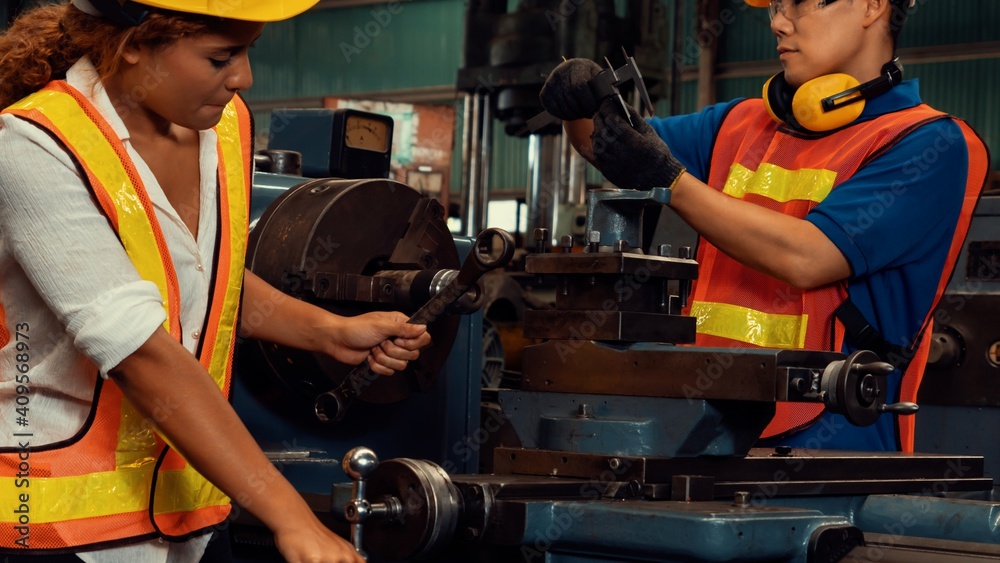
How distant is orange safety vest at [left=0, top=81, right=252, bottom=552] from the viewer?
1.01 m

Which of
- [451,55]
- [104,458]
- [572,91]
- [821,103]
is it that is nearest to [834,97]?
[821,103]

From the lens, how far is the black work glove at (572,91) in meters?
1.44

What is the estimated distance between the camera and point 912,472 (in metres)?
1.42

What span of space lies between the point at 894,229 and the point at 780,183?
19cm

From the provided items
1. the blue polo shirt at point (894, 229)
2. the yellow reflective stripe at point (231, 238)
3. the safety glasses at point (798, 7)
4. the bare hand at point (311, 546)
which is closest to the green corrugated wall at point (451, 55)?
the safety glasses at point (798, 7)

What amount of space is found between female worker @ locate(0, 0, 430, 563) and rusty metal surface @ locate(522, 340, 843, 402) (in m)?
0.35

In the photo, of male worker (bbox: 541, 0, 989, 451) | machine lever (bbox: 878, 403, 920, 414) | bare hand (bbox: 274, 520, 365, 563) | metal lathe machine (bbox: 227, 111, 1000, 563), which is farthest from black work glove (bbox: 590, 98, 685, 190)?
bare hand (bbox: 274, 520, 365, 563)

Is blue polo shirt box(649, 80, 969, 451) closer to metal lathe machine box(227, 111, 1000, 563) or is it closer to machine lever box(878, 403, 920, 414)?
metal lathe machine box(227, 111, 1000, 563)

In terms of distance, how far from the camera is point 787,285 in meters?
1.63

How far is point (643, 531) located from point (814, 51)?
85 cm

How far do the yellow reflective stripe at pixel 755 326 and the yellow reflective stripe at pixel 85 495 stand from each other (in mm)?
817

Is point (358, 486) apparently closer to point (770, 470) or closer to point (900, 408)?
point (770, 470)

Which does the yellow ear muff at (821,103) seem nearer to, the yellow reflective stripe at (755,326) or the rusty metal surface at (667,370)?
the yellow reflective stripe at (755,326)

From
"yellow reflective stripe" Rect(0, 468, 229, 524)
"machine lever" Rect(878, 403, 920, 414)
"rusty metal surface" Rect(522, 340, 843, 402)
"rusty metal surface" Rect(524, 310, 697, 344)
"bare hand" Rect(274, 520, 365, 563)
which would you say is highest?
"rusty metal surface" Rect(524, 310, 697, 344)
